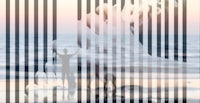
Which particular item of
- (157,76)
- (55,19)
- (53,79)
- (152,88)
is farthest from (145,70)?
(55,19)

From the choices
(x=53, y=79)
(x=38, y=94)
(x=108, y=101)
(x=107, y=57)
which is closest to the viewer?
(x=108, y=101)

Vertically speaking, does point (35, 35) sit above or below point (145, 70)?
above

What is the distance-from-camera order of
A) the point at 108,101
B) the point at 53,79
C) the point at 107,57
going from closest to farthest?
the point at 108,101 < the point at 53,79 < the point at 107,57

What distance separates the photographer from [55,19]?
8.66 m

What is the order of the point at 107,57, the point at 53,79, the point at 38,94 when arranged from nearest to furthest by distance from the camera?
the point at 38,94
the point at 53,79
the point at 107,57

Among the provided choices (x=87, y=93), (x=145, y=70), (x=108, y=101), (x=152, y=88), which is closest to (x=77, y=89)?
(x=87, y=93)

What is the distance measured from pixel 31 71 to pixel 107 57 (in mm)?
1638

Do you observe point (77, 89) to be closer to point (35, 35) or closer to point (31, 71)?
point (35, 35)

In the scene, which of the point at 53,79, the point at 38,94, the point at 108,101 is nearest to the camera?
the point at 108,101

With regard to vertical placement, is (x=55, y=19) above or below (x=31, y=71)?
above

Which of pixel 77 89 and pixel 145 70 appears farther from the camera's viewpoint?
pixel 145 70

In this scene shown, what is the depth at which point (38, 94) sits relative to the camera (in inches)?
348

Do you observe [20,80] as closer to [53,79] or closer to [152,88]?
[53,79]

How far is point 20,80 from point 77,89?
4.94ft
